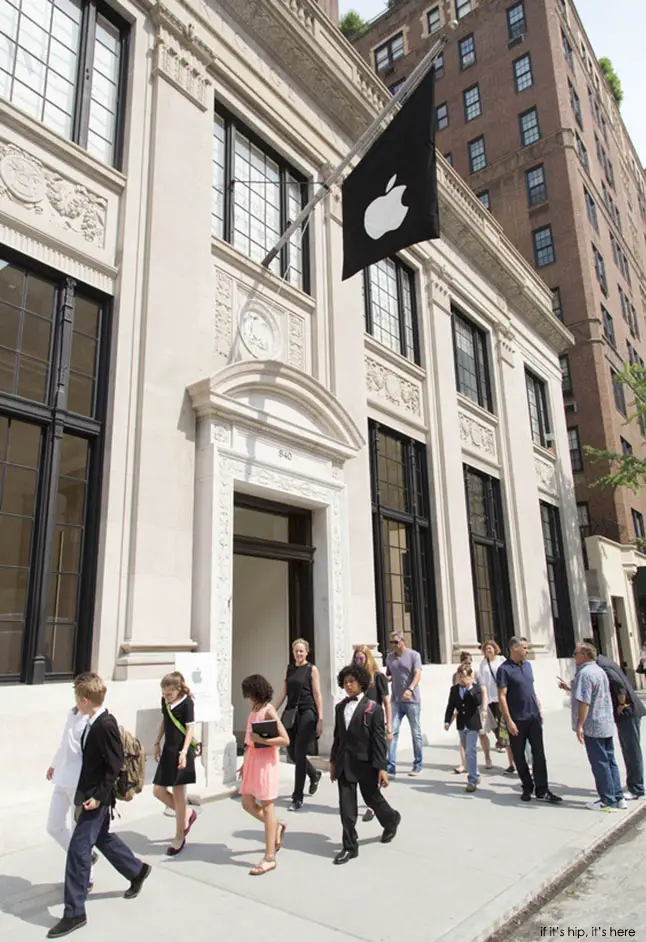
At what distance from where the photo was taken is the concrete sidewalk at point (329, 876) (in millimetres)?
4094

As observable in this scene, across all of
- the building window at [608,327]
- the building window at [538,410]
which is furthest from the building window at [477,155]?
the building window at [538,410]

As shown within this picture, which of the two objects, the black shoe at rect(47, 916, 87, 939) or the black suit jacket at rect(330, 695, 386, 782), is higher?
the black suit jacket at rect(330, 695, 386, 782)

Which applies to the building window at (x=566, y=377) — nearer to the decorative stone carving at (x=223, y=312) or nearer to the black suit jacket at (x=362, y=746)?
Result: the decorative stone carving at (x=223, y=312)

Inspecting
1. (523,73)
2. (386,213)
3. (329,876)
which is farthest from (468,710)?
(523,73)

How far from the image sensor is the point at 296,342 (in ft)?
37.2

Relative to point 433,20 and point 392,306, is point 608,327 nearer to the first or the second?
point 392,306

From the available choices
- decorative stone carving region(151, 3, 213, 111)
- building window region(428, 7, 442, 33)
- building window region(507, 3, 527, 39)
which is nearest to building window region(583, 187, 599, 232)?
building window region(507, 3, 527, 39)

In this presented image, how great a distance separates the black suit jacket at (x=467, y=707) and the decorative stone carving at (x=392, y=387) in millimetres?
6605

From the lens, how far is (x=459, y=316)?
59.5ft

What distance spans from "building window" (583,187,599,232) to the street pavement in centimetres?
3305

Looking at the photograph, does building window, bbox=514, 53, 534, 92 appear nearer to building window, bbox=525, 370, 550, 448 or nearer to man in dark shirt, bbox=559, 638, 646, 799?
building window, bbox=525, 370, 550, 448

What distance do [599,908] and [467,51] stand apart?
42829 millimetres

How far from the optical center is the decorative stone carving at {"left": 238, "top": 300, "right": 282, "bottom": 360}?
10.2 meters

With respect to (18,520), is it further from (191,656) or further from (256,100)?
(256,100)
